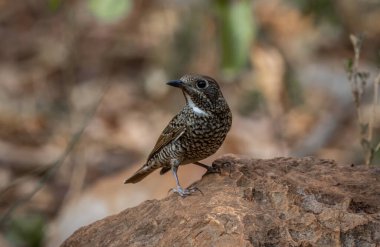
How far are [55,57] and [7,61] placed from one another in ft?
2.76

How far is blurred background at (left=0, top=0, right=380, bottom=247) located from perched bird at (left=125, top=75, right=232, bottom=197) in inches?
49.2

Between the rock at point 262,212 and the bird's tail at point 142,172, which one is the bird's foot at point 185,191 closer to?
the rock at point 262,212

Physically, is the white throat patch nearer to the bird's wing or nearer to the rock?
the bird's wing

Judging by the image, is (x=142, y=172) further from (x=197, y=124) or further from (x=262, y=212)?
(x=262, y=212)

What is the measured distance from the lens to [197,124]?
19.3 feet

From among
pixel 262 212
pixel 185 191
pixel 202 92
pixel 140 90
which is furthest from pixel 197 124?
pixel 140 90

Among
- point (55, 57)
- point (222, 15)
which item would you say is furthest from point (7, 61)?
point (222, 15)

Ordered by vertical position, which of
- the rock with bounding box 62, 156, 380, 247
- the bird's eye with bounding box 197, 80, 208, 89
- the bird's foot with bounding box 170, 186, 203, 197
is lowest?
the rock with bounding box 62, 156, 380, 247

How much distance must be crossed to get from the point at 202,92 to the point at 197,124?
23 centimetres

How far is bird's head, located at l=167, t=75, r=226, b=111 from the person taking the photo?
5.91m

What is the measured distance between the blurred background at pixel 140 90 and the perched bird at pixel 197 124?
125 cm

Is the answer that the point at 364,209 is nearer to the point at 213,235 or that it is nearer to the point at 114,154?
the point at 213,235

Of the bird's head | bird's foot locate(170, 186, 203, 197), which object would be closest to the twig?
the bird's head

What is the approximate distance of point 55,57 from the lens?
14.5 meters
